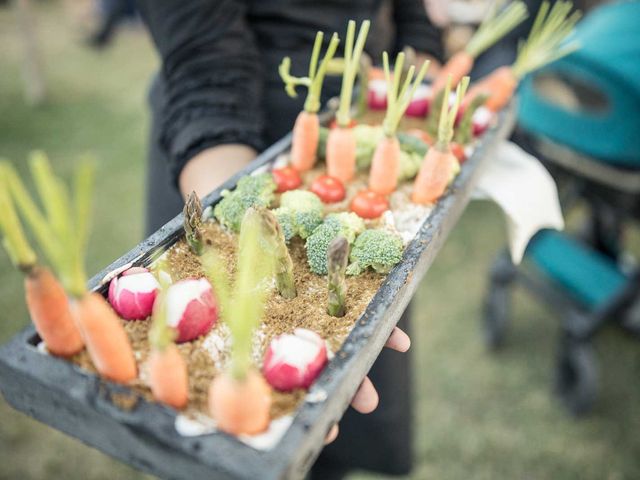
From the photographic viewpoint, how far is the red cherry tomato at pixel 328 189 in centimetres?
108

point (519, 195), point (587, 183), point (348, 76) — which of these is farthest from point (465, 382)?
point (348, 76)

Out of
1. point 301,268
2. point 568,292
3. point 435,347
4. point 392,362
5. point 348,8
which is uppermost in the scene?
point 348,8

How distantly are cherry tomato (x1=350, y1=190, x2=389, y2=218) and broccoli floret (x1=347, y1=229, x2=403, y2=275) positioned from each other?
13 centimetres

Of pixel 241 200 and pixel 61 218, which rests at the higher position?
pixel 61 218

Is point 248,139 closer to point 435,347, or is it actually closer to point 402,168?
point 402,168

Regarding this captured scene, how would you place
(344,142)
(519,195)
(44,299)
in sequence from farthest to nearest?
(519,195) < (344,142) < (44,299)

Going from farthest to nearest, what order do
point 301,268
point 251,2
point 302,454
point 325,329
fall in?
point 251,2, point 301,268, point 325,329, point 302,454

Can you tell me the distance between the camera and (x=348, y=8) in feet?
4.48

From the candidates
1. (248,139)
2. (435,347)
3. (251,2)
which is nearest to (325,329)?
(248,139)

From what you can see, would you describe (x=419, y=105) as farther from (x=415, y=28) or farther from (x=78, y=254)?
(x=78, y=254)

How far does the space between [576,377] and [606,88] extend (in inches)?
42.7

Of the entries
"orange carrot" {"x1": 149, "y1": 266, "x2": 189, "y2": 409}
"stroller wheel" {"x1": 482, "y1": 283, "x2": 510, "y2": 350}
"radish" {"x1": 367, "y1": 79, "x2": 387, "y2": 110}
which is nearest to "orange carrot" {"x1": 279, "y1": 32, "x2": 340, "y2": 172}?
"radish" {"x1": 367, "y1": 79, "x2": 387, "y2": 110}

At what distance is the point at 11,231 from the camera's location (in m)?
0.60

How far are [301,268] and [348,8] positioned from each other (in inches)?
29.5
